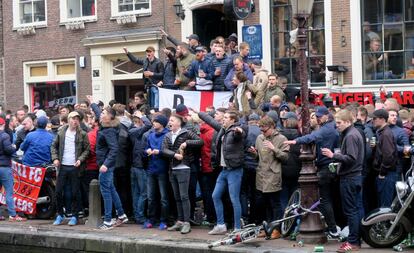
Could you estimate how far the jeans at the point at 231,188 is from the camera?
1301 cm

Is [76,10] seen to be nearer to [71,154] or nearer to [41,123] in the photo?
[41,123]

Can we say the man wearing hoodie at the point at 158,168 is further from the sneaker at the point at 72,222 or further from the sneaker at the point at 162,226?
the sneaker at the point at 72,222

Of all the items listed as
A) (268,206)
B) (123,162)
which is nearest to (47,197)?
(123,162)

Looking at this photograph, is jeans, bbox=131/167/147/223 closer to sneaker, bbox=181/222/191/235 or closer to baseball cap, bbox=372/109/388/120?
sneaker, bbox=181/222/191/235

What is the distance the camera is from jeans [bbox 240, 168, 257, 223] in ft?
43.9

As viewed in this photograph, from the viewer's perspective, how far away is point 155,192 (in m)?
14.3

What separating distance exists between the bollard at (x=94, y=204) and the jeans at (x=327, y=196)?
14.3 ft

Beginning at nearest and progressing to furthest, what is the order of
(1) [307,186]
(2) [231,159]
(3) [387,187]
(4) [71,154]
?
(1) [307,186] → (3) [387,187] → (2) [231,159] → (4) [71,154]

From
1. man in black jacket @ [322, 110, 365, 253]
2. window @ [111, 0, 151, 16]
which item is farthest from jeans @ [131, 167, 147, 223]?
window @ [111, 0, 151, 16]

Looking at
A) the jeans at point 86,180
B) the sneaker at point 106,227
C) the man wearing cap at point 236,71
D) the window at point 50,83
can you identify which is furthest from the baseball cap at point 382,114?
the window at point 50,83

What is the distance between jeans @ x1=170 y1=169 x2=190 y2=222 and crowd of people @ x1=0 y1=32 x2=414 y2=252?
18 millimetres

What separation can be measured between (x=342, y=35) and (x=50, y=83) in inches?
428

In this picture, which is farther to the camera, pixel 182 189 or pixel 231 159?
pixel 182 189

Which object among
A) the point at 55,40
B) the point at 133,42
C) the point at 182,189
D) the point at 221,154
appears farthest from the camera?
the point at 55,40
